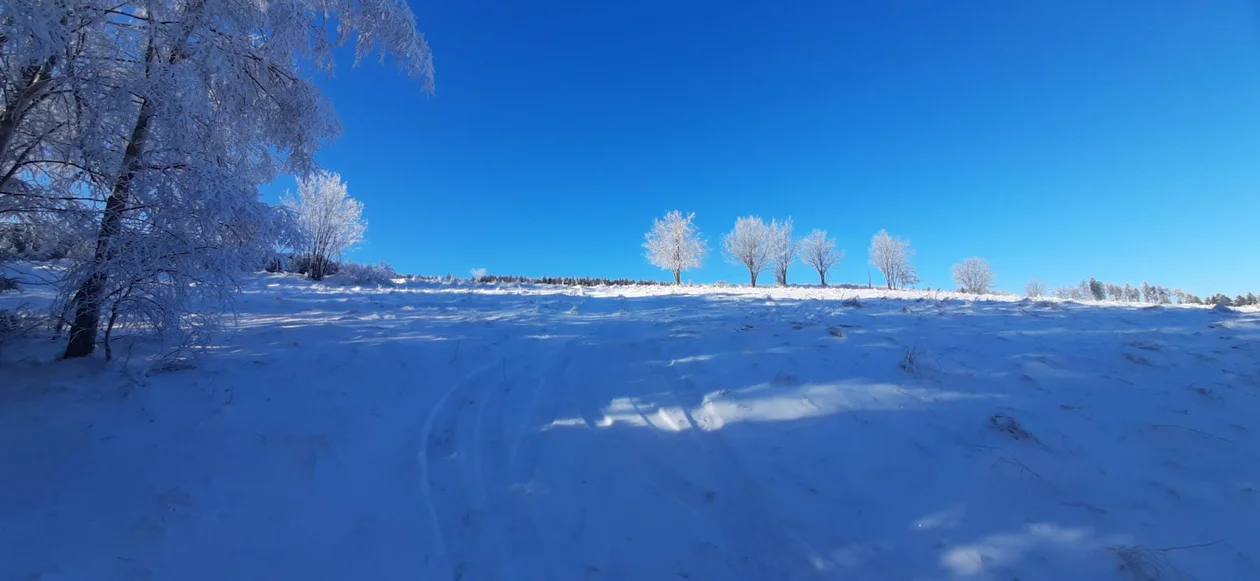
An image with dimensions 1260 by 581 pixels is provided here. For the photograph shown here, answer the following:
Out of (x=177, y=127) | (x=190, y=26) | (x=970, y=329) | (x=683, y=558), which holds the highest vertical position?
(x=190, y=26)

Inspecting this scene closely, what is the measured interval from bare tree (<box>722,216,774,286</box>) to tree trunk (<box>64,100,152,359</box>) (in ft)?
129

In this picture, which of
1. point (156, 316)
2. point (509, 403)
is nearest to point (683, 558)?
point (509, 403)

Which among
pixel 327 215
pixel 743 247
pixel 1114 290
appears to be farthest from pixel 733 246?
pixel 1114 290

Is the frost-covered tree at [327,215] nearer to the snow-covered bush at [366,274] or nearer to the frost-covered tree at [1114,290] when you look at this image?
the snow-covered bush at [366,274]

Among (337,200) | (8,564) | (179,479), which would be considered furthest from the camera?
(337,200)

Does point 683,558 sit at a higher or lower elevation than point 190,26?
lower

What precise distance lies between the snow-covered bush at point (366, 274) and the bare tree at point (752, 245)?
98.7 ft

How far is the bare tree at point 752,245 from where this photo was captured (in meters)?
41.2

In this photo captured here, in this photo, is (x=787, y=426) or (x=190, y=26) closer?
(x=787, y=426)

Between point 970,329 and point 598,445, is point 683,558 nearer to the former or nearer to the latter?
point 598,445

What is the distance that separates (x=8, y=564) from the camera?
9.02 ft

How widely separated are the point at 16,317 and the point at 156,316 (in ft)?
8.72

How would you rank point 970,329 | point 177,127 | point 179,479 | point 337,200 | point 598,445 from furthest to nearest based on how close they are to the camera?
point 337,200 < point 970,329 < point 177,127 < point 598,445 < point 179,479

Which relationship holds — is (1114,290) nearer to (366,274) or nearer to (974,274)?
(974,274)
